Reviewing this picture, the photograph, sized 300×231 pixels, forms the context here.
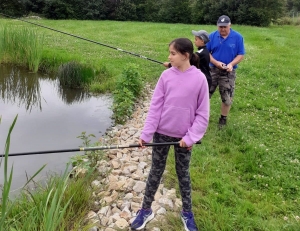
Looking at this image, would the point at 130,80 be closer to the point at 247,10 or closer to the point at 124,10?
the point at 247,10

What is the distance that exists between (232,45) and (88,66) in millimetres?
4598

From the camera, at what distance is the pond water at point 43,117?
4.66 m

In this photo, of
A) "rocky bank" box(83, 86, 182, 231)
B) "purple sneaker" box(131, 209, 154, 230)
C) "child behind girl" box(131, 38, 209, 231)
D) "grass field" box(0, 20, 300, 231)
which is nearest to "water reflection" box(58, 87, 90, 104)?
"grass field" box(0, 20, 300, 231)

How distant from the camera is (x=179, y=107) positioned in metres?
2.70

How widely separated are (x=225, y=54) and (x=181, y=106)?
2527 millimetres

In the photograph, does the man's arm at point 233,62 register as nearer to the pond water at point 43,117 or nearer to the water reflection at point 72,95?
the pond water at point 43,117

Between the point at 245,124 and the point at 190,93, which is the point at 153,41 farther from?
the point at 190,93

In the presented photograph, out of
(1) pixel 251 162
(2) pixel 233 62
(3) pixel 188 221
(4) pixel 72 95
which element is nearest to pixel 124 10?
(4) pixel 72 95

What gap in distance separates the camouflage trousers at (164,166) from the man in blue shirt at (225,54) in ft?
7.71

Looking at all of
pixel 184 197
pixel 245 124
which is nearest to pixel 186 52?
pixel 184 197

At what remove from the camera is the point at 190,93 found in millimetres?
2646

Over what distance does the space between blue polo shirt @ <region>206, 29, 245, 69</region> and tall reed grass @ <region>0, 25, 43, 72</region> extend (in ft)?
18.0

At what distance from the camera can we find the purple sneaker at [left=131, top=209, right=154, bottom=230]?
3.06 meters

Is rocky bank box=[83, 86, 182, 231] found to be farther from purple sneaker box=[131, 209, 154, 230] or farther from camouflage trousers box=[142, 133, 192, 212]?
camouflage trousers box=[142, 133, 192, 212]
